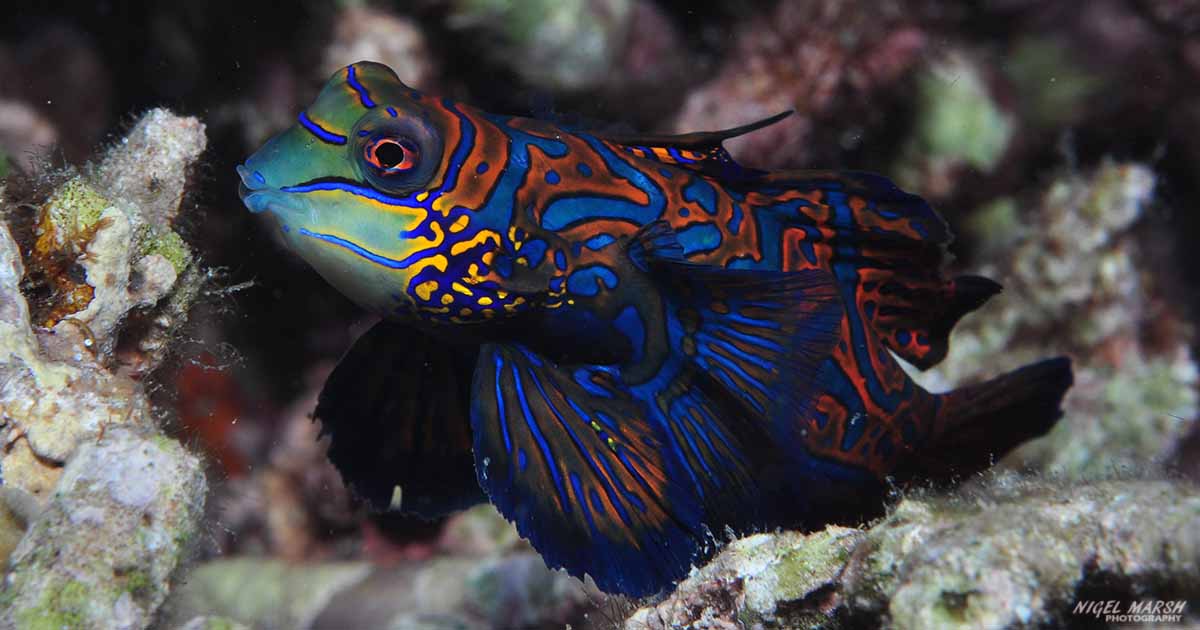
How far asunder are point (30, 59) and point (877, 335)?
18.1 feet

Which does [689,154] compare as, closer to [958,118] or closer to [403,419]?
[403,419]

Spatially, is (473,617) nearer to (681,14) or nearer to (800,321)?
(800,321)

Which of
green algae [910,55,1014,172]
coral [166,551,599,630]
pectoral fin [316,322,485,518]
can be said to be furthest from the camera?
green algae [910,55,1014,172]

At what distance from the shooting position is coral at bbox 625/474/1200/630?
6.16 ft

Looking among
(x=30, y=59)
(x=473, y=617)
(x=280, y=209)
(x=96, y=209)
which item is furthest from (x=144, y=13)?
(x=473, y=617)

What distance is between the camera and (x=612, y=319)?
3.03 meters

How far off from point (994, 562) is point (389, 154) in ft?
6.77

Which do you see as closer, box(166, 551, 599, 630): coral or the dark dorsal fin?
the dark dorsal fin

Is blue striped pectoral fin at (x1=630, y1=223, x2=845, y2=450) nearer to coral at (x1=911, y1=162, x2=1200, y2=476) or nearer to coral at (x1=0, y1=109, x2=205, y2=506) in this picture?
coral at (x1=0, y1=109, x2=205, y2=506)

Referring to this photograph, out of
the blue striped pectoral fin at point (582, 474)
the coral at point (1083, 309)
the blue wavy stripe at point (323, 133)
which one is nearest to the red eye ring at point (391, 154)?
the blue wavy stripe at point (323, 133)

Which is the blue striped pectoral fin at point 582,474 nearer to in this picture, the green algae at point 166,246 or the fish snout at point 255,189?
the fish snout at point 255,189

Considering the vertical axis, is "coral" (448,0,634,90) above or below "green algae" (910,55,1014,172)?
above

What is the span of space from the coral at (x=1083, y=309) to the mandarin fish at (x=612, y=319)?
313 cm

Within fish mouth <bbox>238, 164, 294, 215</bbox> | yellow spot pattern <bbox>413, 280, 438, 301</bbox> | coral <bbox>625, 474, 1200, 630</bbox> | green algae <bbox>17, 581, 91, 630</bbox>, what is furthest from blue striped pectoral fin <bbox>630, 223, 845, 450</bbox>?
green algae <bbox>17, 581, 91, 630</bbox>
